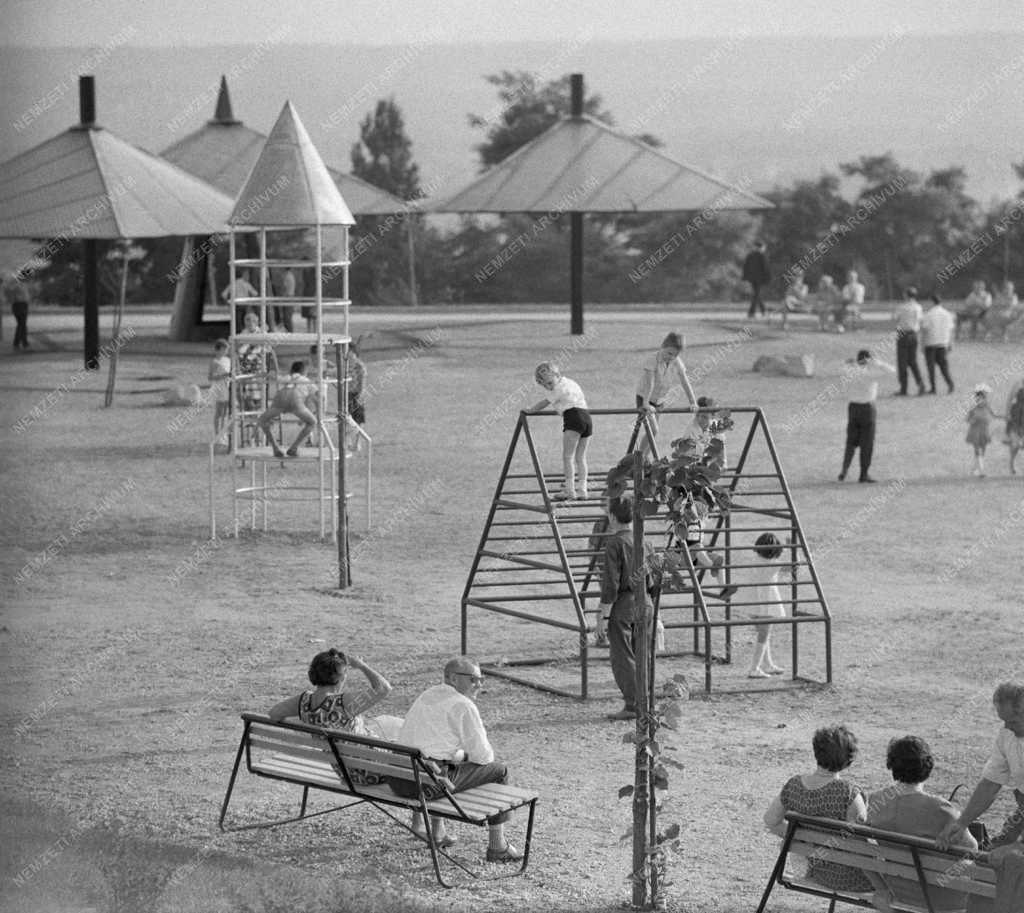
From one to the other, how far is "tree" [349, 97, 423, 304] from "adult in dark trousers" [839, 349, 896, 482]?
98.8 ft

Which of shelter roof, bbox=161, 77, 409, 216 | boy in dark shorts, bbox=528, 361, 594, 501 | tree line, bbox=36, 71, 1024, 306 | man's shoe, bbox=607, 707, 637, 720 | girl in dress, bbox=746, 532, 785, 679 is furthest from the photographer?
tree line, bbox=36, 71, 1024, 306

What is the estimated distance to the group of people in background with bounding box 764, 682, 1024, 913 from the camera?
24.0ft

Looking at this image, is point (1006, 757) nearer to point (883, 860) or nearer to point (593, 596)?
point (883, 860)

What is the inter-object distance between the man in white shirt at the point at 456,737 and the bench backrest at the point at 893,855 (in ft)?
5.30

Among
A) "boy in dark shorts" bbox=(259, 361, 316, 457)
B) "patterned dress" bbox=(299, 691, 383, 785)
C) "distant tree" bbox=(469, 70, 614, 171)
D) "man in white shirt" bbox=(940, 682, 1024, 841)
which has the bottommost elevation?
"patterned dress" bbox=(299, 691, 383, 785)

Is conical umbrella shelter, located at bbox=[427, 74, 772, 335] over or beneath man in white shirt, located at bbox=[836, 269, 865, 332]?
over

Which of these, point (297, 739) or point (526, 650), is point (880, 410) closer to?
point (526, 650)

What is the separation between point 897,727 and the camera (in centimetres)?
1155

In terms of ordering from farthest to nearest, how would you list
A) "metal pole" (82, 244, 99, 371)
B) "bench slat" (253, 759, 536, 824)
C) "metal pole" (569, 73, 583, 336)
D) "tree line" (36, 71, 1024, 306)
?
"tree line" (36, 71, 1024, 306) < "metal pole" (569, 73, 583, 336) < "metal pole" (82, 244, 99, 371) < "bench slat" (253, 759, 536, 824)

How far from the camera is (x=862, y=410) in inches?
821

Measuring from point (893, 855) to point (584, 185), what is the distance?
29378 mm

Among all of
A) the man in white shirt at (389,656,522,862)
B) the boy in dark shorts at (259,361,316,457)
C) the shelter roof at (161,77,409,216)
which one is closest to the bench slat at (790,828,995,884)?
the man in white shirt at (389,656,522,862)

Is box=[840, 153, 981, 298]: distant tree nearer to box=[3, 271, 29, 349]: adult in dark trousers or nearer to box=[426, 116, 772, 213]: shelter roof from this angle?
box=[426, 116, 772, 213]: shelter roof

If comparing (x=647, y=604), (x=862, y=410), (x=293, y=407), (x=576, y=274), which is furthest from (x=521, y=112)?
(x=647, y=604)
